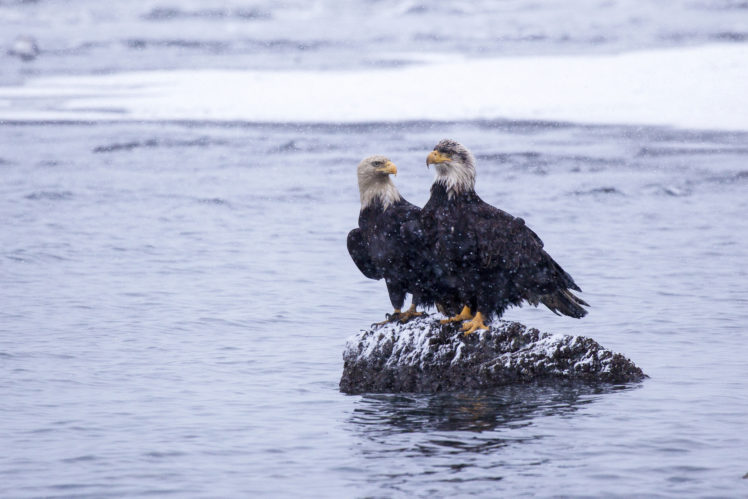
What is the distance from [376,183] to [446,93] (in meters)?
23.2

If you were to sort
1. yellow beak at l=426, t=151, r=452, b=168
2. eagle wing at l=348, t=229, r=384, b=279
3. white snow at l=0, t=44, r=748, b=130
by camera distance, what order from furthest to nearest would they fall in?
white snow at l=0, t=44, r=748, b=130
eagle wing at l=348, t=229, r=384, b=279
yellow beak at l=426, t=151, r=452, b=168

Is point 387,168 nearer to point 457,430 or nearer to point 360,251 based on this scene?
point 360,251

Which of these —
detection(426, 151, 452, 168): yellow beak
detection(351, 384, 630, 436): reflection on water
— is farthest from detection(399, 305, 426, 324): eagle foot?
detection(426, 151, 452, 168): yellow beak

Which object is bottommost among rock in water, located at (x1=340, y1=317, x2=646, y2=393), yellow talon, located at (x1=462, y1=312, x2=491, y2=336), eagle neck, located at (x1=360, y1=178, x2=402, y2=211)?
rock in water, located at (x1=340, y1=317, x2=646, y2=393)

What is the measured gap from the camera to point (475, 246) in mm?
7074

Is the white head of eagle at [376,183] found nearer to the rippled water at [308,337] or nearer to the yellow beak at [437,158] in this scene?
the yellow beak at [437,158]

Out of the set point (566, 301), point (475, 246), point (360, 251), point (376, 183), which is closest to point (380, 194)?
point (376, 183)

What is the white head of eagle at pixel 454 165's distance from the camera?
7.03 m

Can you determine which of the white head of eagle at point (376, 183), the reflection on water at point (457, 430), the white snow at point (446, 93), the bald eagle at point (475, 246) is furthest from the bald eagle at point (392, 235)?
the white snow at point (446, 93)

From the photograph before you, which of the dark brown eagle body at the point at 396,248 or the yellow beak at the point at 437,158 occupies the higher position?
the yellow beak at the point at 437,158

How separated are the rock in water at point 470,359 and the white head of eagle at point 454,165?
3.20ft

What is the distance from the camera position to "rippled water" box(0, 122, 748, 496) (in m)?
6.01

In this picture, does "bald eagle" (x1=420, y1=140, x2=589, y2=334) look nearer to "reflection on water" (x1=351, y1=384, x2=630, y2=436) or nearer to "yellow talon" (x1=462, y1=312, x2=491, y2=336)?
"yellow talon" (x1=462, y1=312, x2=491, y2=336)

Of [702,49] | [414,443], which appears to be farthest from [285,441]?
[702,49]
